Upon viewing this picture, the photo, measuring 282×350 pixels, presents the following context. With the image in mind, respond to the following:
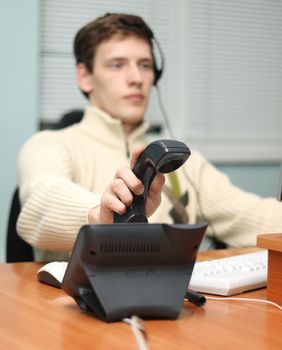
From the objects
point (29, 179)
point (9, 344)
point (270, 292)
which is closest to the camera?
point (9, 344)

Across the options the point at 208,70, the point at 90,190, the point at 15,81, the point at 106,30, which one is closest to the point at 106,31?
the point at 106,30

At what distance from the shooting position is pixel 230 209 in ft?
6.21

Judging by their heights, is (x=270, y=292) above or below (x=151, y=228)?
below

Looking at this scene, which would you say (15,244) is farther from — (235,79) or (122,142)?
(235,79)

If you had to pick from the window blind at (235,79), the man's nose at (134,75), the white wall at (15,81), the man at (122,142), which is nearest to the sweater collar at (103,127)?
the man at (122,142)

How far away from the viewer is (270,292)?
3.36ft

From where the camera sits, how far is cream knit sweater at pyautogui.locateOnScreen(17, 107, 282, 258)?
1394 mm

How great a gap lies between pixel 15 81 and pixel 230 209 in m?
1.24

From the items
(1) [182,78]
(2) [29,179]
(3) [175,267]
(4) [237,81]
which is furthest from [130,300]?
(4) [237,81]

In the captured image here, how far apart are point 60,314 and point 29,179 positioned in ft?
2.08

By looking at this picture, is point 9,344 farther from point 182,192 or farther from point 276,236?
point 182,192

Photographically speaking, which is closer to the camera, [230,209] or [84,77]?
[230,209]

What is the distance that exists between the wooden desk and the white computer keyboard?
1.9 inches

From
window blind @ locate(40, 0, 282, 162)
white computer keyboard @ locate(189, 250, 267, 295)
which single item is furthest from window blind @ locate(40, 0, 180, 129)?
white computer keyboard @ locate(189, 250, 267, 295)
